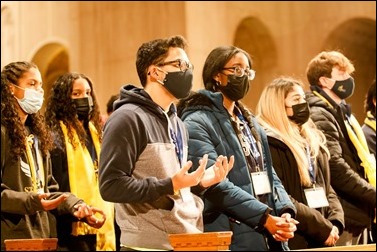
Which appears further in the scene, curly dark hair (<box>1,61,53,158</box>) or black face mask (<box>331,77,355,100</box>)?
black face mask (<box>331,77,355,100</box>)

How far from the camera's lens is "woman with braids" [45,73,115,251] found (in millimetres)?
4586

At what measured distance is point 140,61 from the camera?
12.2 feet

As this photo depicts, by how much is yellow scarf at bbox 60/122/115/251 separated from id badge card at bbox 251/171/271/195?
109 centimetres

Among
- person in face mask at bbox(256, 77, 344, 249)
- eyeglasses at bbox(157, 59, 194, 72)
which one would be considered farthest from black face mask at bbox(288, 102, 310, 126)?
eyeglasses at bbox(157, 59, 194, 72)

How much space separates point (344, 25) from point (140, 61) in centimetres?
848

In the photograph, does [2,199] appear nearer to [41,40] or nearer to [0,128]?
[0,128]

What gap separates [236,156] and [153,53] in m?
0.74

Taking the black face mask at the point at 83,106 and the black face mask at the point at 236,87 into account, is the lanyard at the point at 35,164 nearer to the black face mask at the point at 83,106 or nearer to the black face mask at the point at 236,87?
the black face mask at the point at 83,106

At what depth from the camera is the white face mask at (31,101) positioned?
4.22 m

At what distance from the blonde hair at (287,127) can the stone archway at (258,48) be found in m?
6.67

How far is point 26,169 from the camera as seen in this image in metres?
4.08

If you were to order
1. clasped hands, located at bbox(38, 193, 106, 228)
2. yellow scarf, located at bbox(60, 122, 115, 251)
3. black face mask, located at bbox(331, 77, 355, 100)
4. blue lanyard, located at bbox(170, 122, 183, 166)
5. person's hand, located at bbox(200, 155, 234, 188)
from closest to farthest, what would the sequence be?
person's hand, located at bbox(200, 155, 234, 188) < blue lanyard, located at bbox(170, 122, 183, 166) < clasped hands, located at bbox(38, 193, 106, 228) < yellow scarf, located at bbox(60, 122, 115, 251) < black face mask, located at bbox(331, 77, 355, 100)

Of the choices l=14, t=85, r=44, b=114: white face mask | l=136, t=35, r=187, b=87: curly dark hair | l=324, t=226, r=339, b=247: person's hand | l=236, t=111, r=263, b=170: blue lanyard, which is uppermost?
l=136, t=35, r=187, b=87: curly dark hair

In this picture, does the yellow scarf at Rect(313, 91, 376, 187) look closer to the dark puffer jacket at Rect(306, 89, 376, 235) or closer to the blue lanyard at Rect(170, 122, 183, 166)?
the dark puffer jacket at Rect(306, 89, 376, 235)
